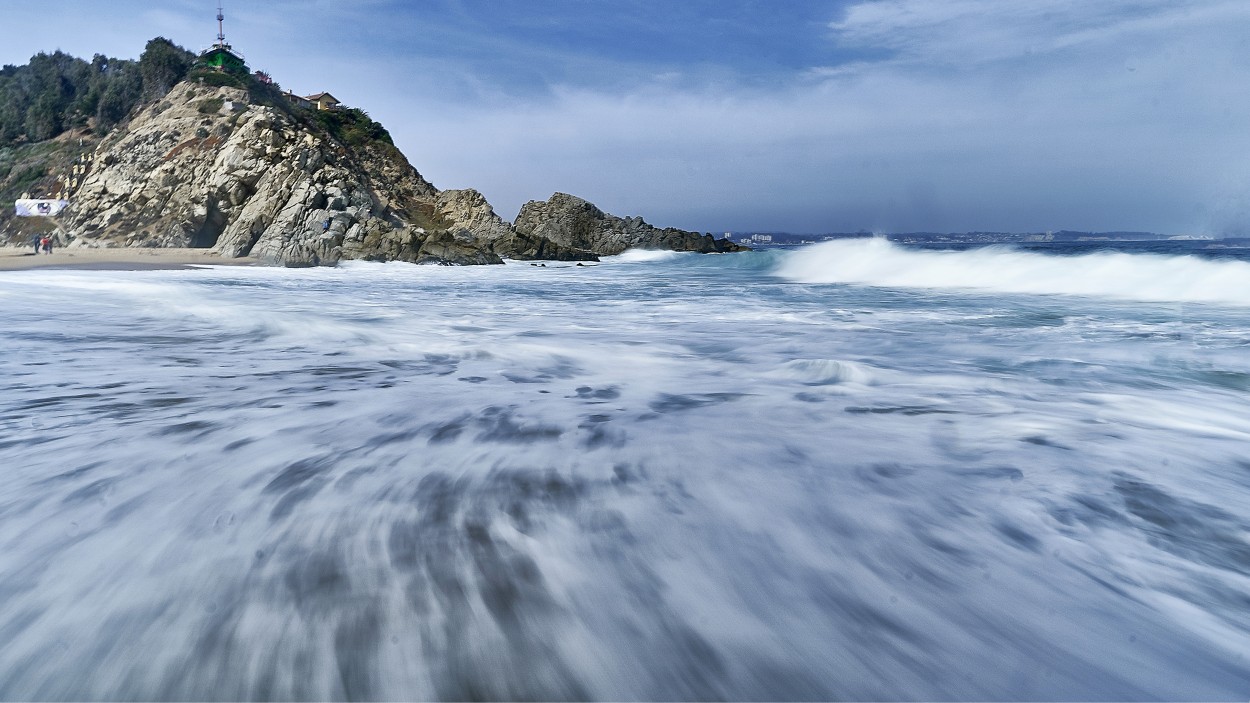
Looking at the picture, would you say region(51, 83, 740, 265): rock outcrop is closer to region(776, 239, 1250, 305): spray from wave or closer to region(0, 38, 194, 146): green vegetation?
region(0, 38, 194, 146): green vegetation

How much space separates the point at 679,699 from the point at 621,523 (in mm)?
800

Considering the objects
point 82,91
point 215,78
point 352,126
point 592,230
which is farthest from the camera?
point 82,91

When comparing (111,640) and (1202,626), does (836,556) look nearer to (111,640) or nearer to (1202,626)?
(1202,626)

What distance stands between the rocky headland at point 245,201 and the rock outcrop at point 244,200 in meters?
0.06

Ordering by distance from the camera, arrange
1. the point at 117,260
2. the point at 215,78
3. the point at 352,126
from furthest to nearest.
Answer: the point at 352,126, the point at 215,78, the point at 117,260

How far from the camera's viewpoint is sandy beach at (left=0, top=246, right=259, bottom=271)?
60.5ft

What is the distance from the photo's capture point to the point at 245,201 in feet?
99.7

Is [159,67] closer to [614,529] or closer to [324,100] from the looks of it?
[324,100]

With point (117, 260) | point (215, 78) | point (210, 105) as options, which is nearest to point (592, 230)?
point (210, 105)

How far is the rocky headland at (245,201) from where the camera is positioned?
27.4m

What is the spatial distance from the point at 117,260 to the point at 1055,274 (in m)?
27.1

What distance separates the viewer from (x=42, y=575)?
1.67 m

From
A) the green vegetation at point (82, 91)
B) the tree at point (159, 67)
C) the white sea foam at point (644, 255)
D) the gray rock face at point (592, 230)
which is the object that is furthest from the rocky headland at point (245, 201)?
the green vegetation at point (82, 91)

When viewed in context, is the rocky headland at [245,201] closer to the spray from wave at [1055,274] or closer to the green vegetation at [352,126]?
the green vegetation at [352,126]
